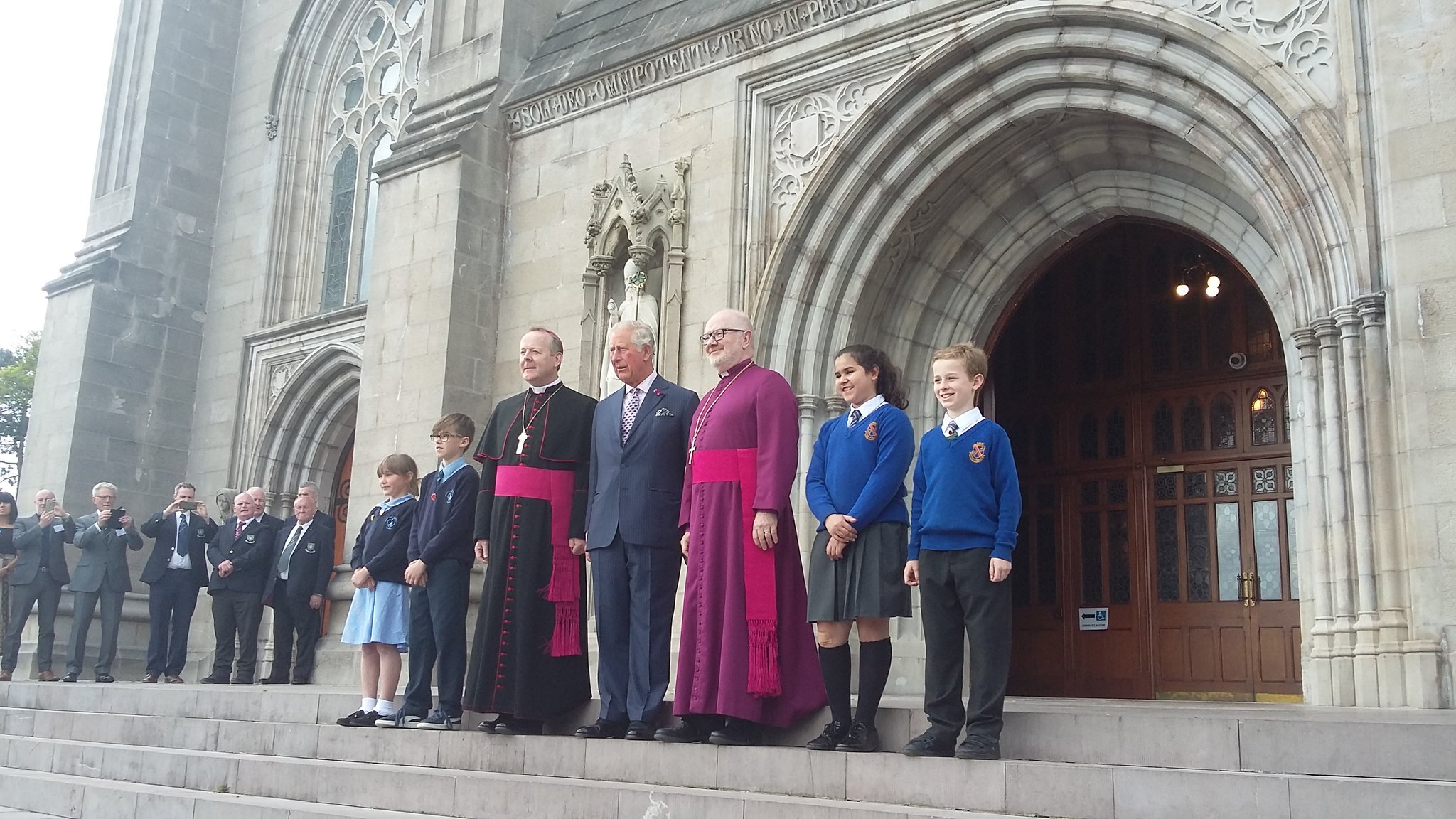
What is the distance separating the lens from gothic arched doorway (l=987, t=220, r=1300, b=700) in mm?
10258

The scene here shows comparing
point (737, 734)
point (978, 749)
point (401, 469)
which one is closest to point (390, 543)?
point (401, 469)

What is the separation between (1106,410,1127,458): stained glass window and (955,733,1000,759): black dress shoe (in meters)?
6.86

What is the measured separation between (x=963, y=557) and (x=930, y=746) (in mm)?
719

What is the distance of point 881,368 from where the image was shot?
549 centimetres

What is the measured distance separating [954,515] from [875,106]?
5182mm

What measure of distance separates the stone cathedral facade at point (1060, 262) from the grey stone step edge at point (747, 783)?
2736 millimetres

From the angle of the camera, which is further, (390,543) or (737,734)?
(390,543)

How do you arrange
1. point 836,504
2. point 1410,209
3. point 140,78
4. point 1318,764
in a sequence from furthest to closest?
point 140,78, point 1410,209, point 836,504, point 1318,764

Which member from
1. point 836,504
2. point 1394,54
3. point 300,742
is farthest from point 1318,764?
point 300,742

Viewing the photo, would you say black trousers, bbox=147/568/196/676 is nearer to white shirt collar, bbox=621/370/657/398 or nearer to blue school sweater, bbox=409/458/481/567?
blue school sweater, bbox=409/458/481/567

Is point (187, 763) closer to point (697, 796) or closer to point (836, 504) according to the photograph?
point (697, 796)

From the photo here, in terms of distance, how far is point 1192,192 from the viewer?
29.7 feet

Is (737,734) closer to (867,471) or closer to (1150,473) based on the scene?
(867,471)

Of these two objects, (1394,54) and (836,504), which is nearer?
(836,504)
